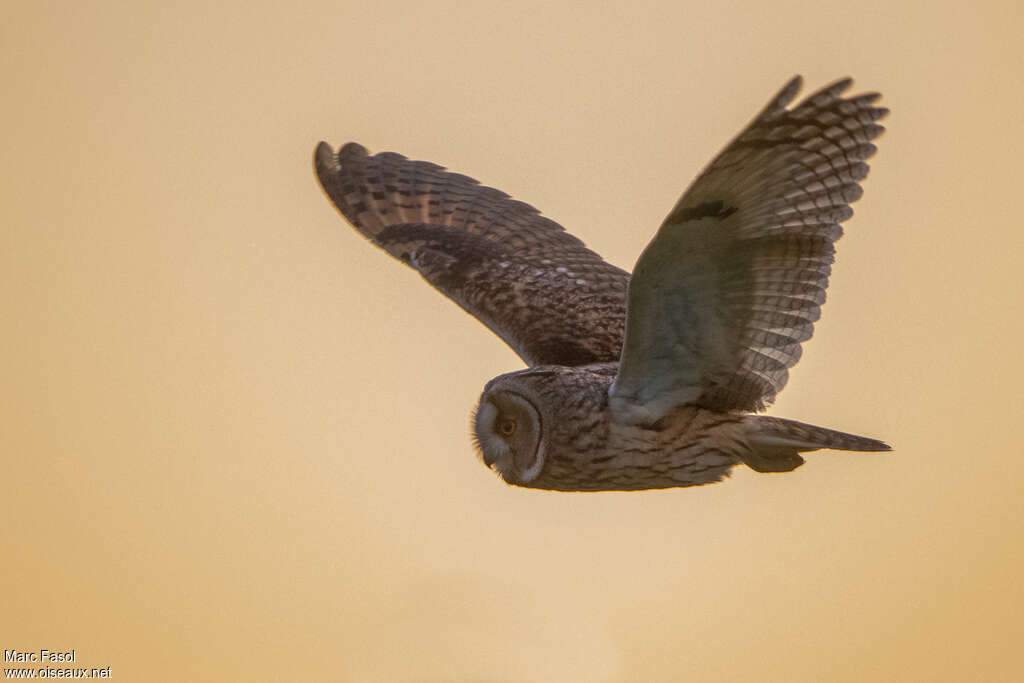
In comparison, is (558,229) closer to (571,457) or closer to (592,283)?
(592,283)

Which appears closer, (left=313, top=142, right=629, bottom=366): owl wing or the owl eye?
the owl eye

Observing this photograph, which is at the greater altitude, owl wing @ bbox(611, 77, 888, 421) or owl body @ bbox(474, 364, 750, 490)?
owl wing @ bbox(611, 77, 888, 421)

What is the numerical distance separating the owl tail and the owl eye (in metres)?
0.85

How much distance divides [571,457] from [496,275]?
1.69 metres

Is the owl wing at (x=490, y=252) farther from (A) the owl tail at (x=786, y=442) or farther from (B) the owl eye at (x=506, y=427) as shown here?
(A) the owl tail at (x=786, y=442)

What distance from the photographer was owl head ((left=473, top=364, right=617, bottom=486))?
4398mm

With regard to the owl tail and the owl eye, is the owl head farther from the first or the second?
the owl tail

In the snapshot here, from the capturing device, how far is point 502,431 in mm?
4617

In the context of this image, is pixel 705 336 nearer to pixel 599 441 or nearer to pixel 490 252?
pixel 599 441

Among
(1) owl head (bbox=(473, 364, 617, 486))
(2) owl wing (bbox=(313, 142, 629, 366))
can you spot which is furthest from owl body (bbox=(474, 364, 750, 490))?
(2) owl wing (bbox=(313, 142, 629, 366))

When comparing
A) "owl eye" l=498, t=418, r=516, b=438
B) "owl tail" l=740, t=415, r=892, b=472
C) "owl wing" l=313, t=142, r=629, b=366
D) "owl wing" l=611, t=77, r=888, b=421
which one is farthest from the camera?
"owl wing" l=313, t=142, r=629, b=366

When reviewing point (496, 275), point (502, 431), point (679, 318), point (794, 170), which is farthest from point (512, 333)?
point (794, 170)

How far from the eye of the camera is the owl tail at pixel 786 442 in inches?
172

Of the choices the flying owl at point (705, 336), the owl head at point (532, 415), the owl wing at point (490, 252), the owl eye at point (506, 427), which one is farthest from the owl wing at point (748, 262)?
the owl wing at point (490, 252)
